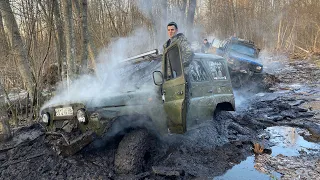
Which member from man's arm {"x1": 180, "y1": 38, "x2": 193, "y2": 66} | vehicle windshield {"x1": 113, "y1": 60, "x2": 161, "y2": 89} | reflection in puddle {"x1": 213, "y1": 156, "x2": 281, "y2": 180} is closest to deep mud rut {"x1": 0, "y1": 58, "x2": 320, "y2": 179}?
reflection in puddle {"x1": 213, "y1": 156, "x2": 281, "y2": 180}

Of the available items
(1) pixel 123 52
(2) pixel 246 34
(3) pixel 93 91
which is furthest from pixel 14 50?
(2) pixel 246 34

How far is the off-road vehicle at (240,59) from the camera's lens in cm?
1153

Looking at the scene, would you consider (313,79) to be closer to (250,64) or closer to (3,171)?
(250,64)

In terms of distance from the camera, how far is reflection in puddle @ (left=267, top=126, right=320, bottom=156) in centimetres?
496

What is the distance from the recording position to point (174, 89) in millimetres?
4445

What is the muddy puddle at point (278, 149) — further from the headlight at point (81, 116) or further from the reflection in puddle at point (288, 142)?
the headlight at point (81, 116)

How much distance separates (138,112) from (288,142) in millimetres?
3086

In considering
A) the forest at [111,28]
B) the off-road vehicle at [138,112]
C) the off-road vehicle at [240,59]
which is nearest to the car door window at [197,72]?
the off-road vehicle at [138,112]

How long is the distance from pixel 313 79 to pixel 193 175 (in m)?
12.0

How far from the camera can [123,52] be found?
24.3ft

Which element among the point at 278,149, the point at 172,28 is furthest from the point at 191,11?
the point at 278,149

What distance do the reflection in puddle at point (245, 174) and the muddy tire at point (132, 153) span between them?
108cm

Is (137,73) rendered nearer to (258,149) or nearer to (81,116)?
(81,116)

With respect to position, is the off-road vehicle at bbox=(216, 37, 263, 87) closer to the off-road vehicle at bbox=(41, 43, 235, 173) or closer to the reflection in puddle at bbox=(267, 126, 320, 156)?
the reflection in puddle at bbox=(267, 126, 320, 156)
